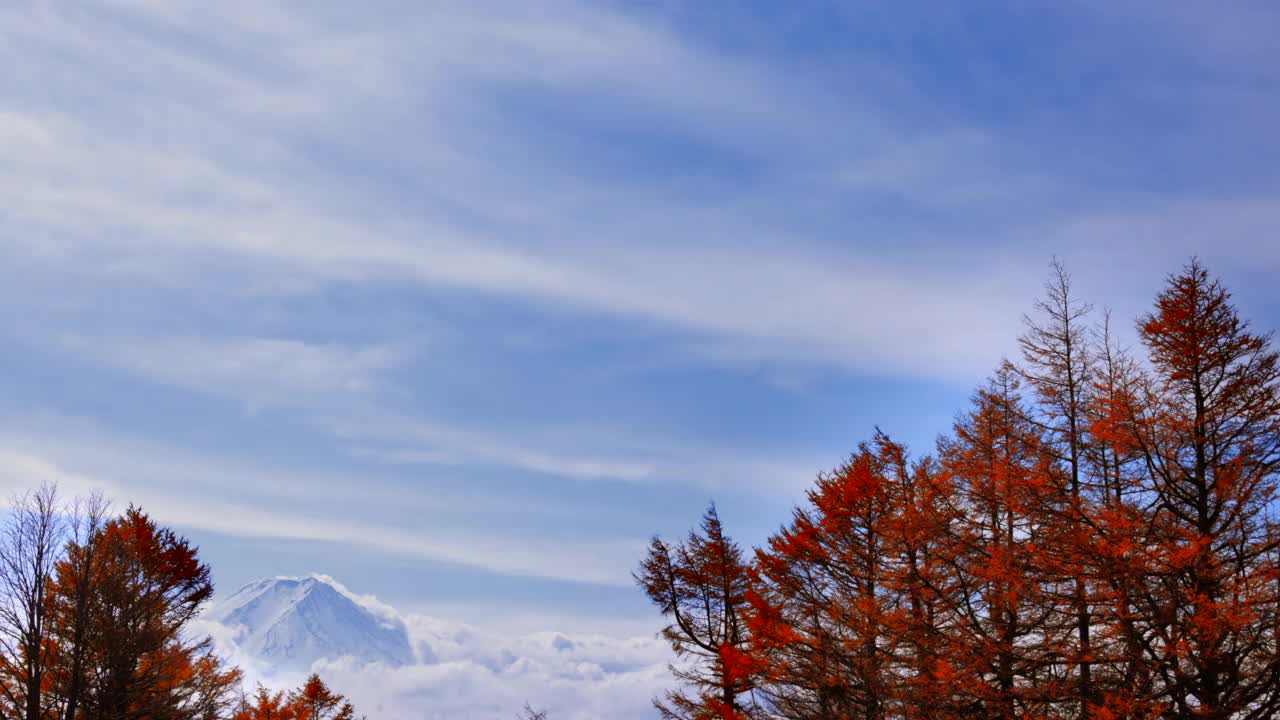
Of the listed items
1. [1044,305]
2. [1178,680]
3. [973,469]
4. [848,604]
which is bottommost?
[1178,680]

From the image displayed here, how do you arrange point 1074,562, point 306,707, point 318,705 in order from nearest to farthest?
1. point 1074,562
2. point 306,707
3. point 318,705

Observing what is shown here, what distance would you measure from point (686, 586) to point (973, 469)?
1450cm

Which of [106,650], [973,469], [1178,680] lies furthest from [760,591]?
[106,650]

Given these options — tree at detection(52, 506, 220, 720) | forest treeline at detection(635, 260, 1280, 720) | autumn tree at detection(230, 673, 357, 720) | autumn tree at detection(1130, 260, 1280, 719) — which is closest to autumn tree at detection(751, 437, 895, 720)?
forest treeline at detection(635, 260, 1280, 720)

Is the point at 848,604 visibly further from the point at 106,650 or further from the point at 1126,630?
the point at 106,650

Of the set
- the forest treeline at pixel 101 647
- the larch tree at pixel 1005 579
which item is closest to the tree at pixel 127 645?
the forest treeline at pixel 101 647

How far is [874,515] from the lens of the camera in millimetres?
27219

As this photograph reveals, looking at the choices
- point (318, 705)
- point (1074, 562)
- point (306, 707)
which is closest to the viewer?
point (1074, 562)

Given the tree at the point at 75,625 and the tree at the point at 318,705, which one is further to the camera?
the tree at the point at 318,705

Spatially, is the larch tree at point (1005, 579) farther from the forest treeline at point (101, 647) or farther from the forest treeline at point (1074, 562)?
the forest treeline at point (101, 647)

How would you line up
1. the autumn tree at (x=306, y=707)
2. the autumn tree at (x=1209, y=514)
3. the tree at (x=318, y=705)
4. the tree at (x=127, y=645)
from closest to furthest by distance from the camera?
the autumn tree at (x=1209, y=514)
the tree at (x=127, y=645)
the autumn tree at (x=306, y=707)
the tree at (x=318, y=705)

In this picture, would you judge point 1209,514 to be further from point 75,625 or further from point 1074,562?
point 75,625

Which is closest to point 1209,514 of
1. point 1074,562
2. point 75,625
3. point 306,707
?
Answer: point 1074,562

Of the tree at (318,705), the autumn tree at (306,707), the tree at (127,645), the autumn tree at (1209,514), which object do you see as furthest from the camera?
the tree at (318,705)
